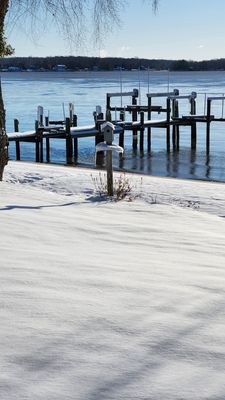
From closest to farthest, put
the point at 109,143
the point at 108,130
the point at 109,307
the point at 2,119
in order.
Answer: the point at 109,307
the point at 2,119
the point at 108,130
the point at 109,143

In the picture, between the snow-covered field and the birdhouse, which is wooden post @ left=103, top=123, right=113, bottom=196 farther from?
the snow-covered field

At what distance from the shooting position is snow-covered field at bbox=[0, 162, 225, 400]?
3025 millimetres

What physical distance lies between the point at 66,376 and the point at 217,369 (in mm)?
722

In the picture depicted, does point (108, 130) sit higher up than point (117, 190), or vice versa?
point (108, 130)

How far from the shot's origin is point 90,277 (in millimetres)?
4559

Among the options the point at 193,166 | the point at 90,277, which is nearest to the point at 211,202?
the point at 90,277

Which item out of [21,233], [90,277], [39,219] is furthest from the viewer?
[39,219]

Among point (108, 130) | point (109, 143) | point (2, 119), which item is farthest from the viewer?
point (109, 143)

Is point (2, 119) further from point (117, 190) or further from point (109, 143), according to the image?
point (117, 190)

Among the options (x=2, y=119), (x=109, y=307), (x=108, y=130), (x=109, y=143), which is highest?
(x=2, y=119)

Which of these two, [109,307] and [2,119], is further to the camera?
[2,119]

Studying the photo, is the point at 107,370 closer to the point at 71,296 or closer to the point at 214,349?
the point at 214,349

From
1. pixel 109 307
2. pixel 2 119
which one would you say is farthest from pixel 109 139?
pixel 109 307

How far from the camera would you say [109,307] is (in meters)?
3.96
